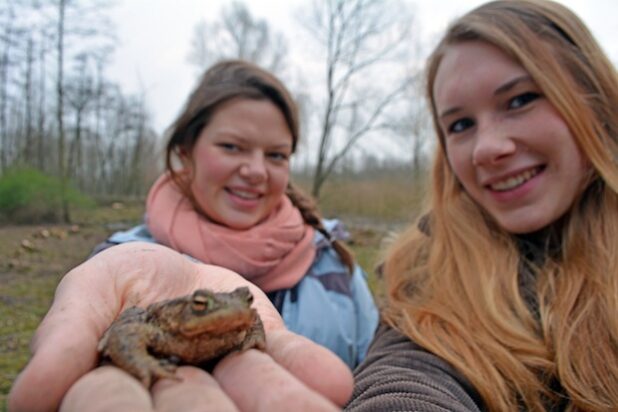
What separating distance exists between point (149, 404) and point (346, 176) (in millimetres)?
24243

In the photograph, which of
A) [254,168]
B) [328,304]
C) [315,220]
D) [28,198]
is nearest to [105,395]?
[328,304]

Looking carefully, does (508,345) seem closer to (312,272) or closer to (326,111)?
(312,272)

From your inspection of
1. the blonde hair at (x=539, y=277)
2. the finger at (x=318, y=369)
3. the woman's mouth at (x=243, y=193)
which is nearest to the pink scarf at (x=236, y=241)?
the woman's mouth at (x=243, y=193)

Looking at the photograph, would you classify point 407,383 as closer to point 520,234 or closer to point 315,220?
point 520,234

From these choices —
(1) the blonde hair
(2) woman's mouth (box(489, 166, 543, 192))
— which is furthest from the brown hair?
(2) woman's mouth (box(489, 166, 543, 192))

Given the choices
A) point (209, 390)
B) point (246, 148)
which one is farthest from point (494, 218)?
point (209, 390)

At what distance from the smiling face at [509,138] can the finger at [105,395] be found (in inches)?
85.1

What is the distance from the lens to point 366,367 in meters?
2.40

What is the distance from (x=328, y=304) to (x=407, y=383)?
1.43 meters

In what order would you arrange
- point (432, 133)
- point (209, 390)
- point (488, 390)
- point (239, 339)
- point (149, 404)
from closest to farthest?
point (149, 404)
point (209, 390)
point (239, 339)
point (488, 390)
point (432, 133)

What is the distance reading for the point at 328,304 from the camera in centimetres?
331

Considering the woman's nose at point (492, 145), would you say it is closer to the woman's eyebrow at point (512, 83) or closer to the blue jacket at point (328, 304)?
the woman's eyebrow at point (512, 83)

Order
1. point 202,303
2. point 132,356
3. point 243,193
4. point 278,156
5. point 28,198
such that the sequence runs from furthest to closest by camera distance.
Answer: point 28,198, point 278,156, point 243,193, point 202,303, point 132,356

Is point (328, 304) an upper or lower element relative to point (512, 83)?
lower
